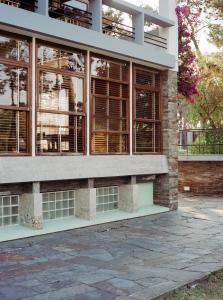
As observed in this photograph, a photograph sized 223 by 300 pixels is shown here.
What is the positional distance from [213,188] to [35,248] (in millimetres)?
10293

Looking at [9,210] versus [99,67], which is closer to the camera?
[9,210]

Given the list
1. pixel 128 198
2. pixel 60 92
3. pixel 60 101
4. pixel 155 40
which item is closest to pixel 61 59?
pixel 60 92

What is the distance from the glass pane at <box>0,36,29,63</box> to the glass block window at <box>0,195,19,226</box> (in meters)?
2.92

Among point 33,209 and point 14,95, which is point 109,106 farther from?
point 33,209

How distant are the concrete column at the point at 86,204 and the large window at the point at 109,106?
3.29 feet

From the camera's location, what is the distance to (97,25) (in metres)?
10.2

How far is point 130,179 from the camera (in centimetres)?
1144

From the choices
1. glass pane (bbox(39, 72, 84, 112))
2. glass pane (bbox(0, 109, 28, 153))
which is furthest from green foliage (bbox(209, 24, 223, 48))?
glass pane (bbox(0, 109, 28, 153))

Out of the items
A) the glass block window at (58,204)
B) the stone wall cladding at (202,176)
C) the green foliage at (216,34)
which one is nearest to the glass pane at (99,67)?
the glass block window at (58,204)

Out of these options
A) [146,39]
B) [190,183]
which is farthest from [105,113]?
[190,183]

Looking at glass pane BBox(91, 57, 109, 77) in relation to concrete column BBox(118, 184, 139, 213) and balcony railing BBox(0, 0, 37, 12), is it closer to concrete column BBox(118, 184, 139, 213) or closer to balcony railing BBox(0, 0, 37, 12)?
balcony railing BBox(0, 0, 37, 12)

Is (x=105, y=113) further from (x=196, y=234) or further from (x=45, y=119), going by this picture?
(x=196, y=234)

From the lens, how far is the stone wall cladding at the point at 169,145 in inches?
483

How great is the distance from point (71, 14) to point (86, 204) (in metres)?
4.56
